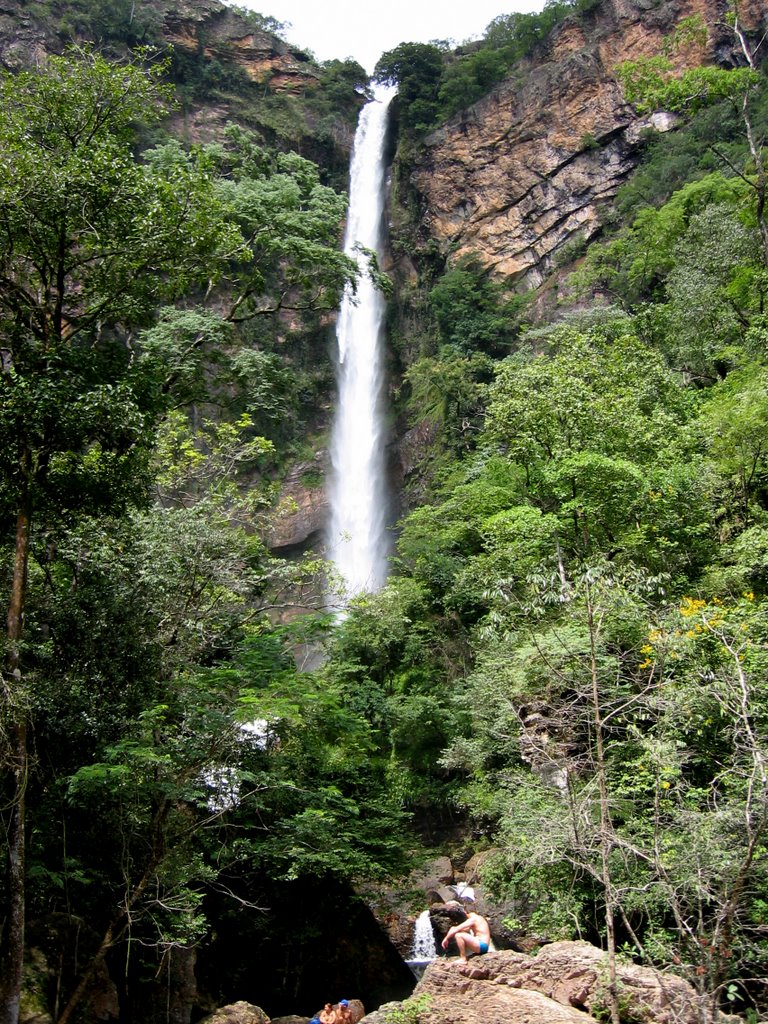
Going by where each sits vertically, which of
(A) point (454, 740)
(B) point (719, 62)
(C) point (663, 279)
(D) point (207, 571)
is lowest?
(A) point (454, 740)

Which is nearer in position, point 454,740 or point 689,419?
point 454,740

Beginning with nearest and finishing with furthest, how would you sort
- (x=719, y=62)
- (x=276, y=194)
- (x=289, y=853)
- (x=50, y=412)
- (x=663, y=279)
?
(x=50, y=412) → (x=289, y=853) → (x=276, y=194) → (x=663, y=279) → (x=719, y=62)

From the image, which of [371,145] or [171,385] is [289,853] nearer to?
[171,385]

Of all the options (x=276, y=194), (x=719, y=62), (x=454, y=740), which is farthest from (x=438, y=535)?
(x=719, y=62)

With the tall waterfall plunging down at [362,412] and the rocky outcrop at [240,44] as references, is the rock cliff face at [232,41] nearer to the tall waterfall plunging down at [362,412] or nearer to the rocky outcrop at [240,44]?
the rocky outcrop at [240,44]

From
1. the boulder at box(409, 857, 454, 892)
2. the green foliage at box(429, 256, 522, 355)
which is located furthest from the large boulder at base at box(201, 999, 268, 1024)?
the green foliage at box(429, 256, 522, 355)

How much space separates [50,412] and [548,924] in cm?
774

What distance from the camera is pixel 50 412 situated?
652 cm

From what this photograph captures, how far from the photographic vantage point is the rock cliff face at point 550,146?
3109cm

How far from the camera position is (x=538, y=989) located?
260 inches

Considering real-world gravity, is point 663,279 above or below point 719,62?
below

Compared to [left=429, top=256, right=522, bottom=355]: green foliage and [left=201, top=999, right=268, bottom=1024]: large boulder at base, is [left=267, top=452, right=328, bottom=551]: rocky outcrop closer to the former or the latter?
[left=429, top=256, right=522, bottom=355]: green foliage

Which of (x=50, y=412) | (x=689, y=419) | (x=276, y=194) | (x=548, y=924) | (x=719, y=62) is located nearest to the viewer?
(x=50, y=412)

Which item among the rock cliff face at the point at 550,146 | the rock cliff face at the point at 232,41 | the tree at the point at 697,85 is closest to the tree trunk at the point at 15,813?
the tree at the point at 697,85
